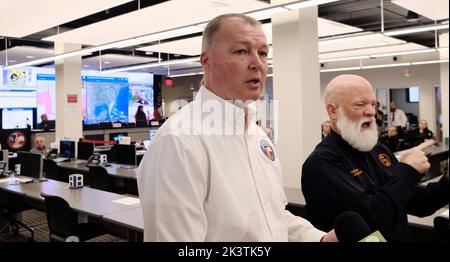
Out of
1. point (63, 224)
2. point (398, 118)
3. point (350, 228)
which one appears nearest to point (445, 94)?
point (350, 228)

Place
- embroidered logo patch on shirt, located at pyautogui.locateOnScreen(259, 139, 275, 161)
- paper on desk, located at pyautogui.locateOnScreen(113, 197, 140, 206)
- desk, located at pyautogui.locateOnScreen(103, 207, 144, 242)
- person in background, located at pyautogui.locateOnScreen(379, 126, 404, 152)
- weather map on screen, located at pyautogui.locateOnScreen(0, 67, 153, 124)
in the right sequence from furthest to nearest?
weather map on screen, located at pyautogui.locateOnScreen(0, 67, 153, 124)
person in background, located at pyautogui.locateOnScreen(379, 126, 404, 152)
paper on desk, located at pyautogui.locateOnScreen(113, 197, 140, 206)
desk, located at pyautogui.locateOnScreen(103, 207, 144, 242)
embroidered logo patch on shirt, located at pyautogui.locateOnScreen(259, 139, 275, 161)

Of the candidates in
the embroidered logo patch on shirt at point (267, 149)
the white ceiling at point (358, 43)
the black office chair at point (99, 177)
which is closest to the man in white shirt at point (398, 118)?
the white ceiling at point (358, 43)

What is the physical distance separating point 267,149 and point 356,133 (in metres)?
0.54

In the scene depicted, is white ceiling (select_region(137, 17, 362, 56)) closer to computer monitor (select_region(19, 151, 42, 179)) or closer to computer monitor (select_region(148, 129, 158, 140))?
computer monitor (select_region(148, 129, 158, 140))

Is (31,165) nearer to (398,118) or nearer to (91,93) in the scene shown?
(398,118)

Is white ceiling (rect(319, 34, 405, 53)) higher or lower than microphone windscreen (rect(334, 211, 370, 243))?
higher

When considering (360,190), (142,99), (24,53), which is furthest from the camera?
(142,99)

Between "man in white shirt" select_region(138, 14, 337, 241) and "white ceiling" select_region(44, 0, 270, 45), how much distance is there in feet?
13.5

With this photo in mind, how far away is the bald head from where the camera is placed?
161 cm

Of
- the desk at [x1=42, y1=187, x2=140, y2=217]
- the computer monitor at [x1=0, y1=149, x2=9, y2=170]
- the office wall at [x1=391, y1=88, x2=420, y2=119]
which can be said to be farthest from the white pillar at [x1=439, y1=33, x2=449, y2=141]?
the office wall at [x1=391, y1=88, x2=420, y2=119]

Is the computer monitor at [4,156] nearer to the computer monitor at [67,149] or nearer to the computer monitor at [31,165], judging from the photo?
the computer monitor at [31,165]

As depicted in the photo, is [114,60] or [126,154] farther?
[114,60]

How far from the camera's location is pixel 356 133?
164cm
